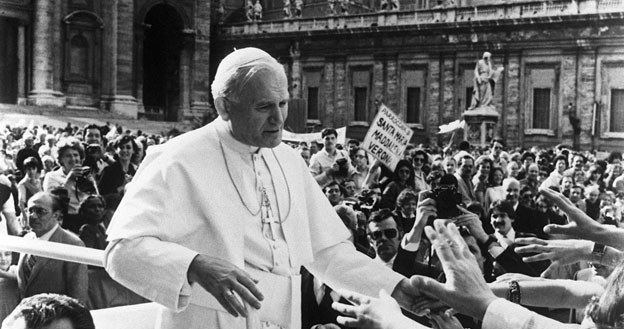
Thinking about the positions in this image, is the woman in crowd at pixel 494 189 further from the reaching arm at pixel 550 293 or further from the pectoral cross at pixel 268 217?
the pectoral cross at pixel 268 217

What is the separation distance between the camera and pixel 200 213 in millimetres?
3283

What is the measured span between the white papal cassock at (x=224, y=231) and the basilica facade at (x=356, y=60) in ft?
81.4

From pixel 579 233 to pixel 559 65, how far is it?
32.8 meters

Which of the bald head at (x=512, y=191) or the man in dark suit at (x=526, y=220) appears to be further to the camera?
the bald head at (x=512, y=191)

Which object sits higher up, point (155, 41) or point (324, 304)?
point (155, 41)

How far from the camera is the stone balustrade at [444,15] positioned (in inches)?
1329

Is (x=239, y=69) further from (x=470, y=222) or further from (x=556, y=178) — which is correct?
(x=556, y=178)

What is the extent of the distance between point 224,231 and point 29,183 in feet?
24.7

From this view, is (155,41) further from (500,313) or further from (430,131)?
(500,313)

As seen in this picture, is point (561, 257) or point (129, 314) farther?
point (129, 314)

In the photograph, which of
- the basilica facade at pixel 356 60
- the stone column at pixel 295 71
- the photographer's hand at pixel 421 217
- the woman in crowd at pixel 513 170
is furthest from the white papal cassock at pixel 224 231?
the stone column at pixel 295 71

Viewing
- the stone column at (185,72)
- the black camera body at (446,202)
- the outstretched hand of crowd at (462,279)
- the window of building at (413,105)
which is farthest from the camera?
the stone column at (185,72)

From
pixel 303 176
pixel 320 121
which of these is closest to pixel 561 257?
pixel 303 176

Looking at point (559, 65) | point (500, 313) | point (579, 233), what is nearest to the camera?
point (500, 313)
